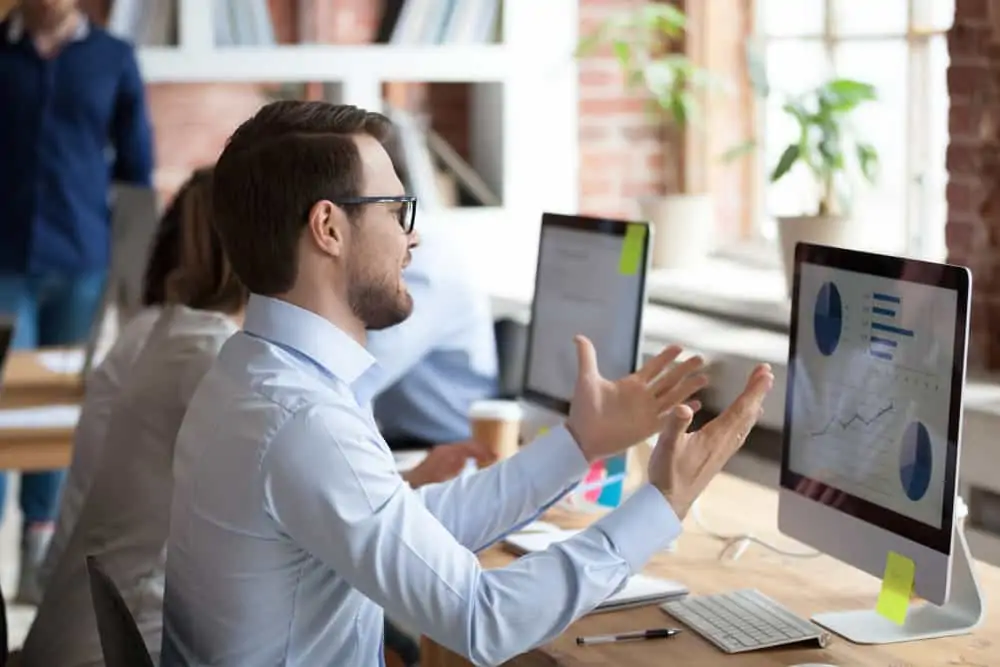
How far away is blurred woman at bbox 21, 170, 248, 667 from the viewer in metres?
2.41

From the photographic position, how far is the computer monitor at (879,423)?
6.35ft

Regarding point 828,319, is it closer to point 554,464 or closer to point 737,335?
point 554,464

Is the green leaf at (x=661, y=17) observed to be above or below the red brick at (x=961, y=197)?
above

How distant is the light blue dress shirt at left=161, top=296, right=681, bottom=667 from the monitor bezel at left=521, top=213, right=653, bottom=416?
77cm

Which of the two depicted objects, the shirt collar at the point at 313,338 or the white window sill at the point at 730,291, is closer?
the shirt collar at the point at 313,338

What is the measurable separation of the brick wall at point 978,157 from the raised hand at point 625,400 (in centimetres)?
107

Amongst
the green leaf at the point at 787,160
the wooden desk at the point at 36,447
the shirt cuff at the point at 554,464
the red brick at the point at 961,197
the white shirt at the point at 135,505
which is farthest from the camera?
the green leaf at the point at 787,160

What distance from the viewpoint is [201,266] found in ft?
9.05

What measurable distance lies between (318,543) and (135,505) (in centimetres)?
82

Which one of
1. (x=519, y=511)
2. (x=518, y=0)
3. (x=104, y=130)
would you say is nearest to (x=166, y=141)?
(x=104, y=130)

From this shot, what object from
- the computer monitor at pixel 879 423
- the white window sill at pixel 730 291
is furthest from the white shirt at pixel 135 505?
the white window sill at pixel 730 291

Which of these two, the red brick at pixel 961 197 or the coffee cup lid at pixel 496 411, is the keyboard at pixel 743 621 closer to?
the coffee cup lid at pixel 496 411

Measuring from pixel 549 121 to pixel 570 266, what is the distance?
2.03m

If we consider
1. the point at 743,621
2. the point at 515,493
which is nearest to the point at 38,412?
the point at 515,493
